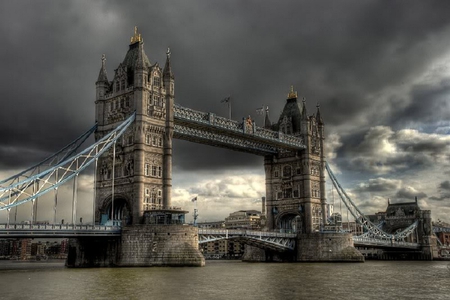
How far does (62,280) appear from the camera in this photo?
155 feet

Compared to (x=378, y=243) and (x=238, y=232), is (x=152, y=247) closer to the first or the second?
(x=238, y=232)

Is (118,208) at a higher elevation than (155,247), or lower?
higher

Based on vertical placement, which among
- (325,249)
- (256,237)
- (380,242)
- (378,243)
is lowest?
(325,249)

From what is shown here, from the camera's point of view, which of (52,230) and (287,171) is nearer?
(52,230)

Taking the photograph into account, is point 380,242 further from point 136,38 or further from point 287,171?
point 136,38

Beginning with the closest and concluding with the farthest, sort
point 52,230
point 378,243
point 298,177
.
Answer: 1. point 52,230
2. point 298,177
3. point 378,243

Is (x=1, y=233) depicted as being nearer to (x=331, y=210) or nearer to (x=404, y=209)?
(x=331, y=210)

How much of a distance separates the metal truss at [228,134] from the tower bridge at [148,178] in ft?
0.55

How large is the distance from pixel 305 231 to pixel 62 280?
62346 mm

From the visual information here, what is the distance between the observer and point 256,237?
8756 centimetres

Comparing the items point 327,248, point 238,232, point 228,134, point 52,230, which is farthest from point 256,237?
point 52,230

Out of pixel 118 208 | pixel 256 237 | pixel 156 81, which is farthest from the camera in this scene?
pixel 256 237

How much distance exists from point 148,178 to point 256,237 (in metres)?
23.9

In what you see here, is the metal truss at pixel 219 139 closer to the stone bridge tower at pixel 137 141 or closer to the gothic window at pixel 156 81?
the stone bridge tower at pixel 137 141
